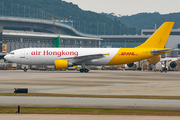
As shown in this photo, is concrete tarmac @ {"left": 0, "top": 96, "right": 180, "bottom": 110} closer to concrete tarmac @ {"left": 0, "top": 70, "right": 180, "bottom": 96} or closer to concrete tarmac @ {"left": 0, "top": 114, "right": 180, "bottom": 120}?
concrete tarmac @ {"left": 0, "top": 114, "right": 180, "bottom": 120}

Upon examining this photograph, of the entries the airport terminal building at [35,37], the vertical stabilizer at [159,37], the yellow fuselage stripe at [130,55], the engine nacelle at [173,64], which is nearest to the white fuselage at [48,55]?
the yellow fuselage stripe at [130,55]

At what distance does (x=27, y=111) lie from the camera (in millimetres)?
18844

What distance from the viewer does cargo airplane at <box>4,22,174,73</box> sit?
64375 mm

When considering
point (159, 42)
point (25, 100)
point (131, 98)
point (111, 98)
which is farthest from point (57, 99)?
point (159, 42)

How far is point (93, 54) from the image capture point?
63.4 metres

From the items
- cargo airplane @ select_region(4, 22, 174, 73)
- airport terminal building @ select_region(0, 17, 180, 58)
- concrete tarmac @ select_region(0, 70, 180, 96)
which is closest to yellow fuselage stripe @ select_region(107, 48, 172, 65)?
cargo airplane @ select_region(4, 22, 174, 73)

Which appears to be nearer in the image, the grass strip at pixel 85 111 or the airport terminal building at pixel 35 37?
the grass strip at pixel 85 111

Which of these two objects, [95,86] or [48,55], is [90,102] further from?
[48,55]

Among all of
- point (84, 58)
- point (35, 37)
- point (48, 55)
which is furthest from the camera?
point (35, 37)

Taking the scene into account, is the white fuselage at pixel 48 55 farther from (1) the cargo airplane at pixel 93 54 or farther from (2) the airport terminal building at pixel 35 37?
(2) the airport terminal building at pixel 35 37

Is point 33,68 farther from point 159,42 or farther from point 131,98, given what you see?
point 131,98

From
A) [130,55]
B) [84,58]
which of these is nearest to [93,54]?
[84,58]

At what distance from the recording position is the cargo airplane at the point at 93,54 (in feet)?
211

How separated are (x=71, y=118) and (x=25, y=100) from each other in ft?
24.2
